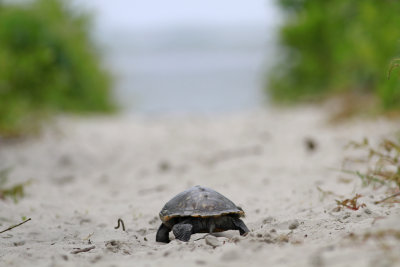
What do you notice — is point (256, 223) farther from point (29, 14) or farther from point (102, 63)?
point (102, 63)

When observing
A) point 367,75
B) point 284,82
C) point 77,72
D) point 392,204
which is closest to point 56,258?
point 392,204

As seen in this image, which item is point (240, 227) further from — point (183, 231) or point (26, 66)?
point (26, 66)

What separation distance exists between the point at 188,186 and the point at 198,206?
85.3 inches

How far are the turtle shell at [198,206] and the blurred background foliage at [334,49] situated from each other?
4.51 metres

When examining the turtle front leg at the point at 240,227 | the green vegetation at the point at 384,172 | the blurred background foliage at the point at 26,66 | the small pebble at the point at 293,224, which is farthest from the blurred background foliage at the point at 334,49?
the blurred background foliage at the point at 26,66

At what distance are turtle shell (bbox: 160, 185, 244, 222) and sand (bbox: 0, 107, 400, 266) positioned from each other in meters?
0.18

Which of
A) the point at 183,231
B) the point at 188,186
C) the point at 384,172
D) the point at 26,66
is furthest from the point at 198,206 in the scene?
the point at 26,66

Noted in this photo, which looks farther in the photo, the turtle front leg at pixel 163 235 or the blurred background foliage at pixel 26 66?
the blurred background foliage at pixel 26 66

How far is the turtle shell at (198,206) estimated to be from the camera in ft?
11.7

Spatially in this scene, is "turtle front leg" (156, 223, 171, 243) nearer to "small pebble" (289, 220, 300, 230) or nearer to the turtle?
the turtle

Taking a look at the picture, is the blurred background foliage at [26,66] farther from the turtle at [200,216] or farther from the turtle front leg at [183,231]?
the turtle front leg at [183,231]

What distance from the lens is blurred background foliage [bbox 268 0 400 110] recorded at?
28.1 feet

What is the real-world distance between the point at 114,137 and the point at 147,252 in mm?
7044

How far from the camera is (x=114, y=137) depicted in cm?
1009
